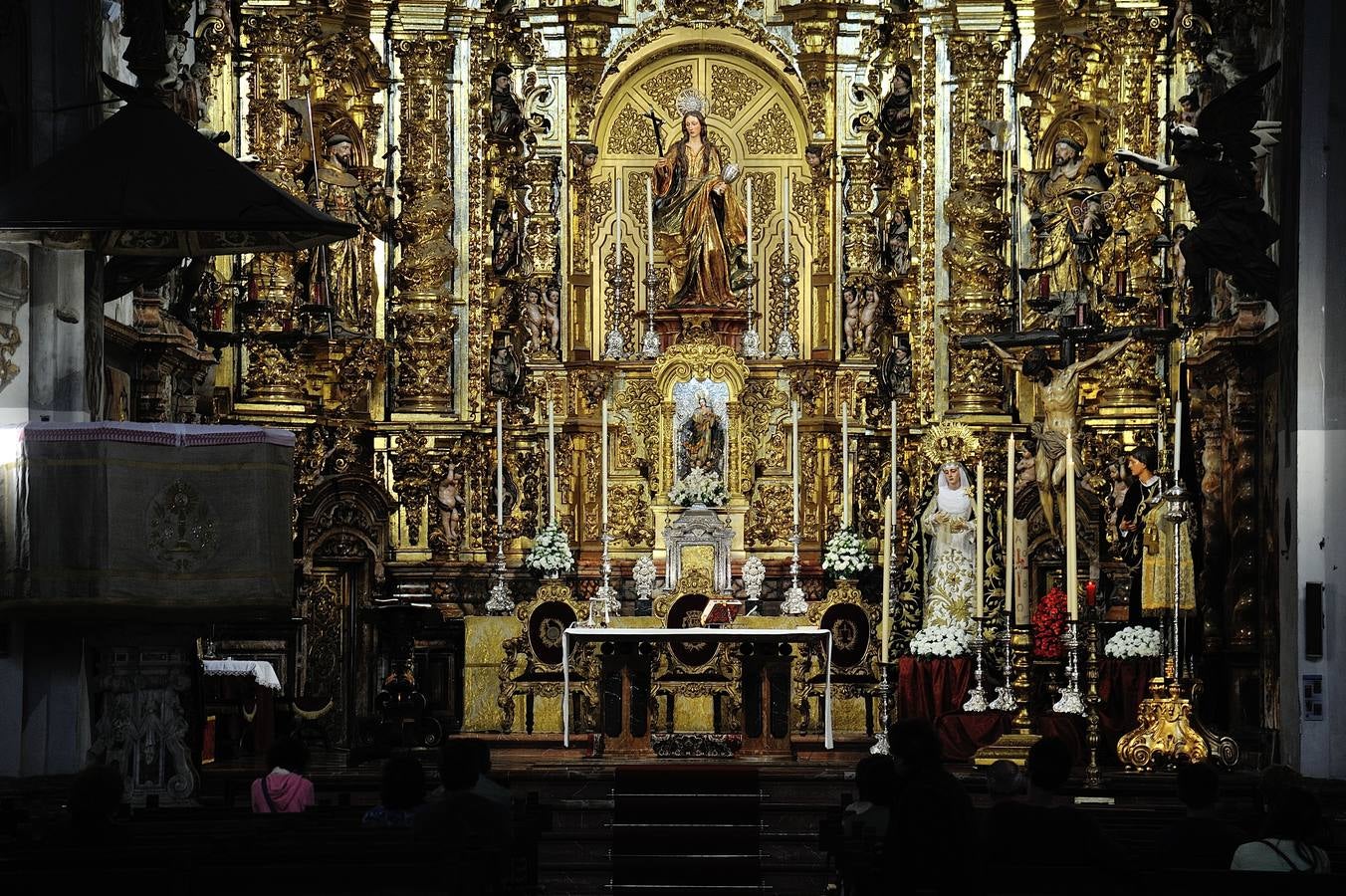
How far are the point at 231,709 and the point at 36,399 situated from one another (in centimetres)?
607

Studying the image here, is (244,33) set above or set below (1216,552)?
above

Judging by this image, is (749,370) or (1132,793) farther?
(749,370)

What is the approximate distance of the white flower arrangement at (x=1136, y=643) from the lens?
1817 centimetres

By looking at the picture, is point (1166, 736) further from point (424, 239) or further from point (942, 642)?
point (424, 239)

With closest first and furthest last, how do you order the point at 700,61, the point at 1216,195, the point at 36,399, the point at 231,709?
1. the point at 36,399
2. the point at 1216,195
3. the point at 231,709
4. the point at 700,61

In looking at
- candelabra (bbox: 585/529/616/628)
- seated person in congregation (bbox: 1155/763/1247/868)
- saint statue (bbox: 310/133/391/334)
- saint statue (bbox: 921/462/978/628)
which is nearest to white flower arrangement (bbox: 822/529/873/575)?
saint statue (bbox: 921/462/978/628)

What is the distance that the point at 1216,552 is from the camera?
65.0 feet

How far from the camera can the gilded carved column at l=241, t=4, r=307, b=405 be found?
21.3m

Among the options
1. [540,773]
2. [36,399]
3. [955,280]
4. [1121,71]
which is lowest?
[540,773]

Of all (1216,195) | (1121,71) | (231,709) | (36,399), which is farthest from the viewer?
(1121,71)

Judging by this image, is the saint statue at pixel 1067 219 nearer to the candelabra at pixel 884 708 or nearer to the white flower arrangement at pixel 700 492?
the white flower arrangement at pixel 700 492

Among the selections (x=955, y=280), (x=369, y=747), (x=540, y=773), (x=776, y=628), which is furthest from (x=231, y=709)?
(x=955, y=280)

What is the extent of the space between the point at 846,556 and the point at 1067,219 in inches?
159

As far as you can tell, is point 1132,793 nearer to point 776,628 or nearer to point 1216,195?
point 1216,195
